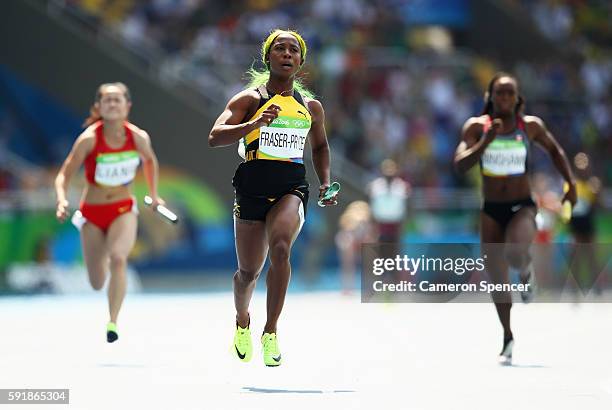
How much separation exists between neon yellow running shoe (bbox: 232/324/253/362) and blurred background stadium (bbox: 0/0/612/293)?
40.5ft

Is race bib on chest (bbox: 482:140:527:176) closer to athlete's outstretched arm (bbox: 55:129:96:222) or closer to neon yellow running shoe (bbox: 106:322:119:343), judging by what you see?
neon yellow running shoe (bbox: 106:322:119:343)

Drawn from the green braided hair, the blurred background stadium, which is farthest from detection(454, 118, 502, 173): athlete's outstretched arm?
the blurred background stadium

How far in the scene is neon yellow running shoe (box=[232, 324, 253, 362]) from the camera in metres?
10.2

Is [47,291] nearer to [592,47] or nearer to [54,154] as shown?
[54,154]

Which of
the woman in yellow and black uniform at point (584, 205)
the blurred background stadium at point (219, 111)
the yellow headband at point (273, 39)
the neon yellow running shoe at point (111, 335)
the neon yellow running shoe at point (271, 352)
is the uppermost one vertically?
the blurred background stadium at point (219, 111)

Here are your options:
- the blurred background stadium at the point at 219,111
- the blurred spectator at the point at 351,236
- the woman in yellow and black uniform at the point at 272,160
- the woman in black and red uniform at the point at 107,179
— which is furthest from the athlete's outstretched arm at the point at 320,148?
the blurred spectator at the point at 351,236

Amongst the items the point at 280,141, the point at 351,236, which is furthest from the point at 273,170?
the point at 351,236

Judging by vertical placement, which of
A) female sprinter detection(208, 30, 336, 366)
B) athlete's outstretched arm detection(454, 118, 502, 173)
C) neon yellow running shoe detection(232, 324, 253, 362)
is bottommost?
neon yellow running shoe detection(232, 324, 253, 362)

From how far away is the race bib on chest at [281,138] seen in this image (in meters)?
9.76

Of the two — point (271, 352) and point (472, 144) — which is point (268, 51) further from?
point (472, 144)

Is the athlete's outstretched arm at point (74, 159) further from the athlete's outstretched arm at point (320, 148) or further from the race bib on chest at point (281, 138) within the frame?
the race bib on chest at point (281, 138)

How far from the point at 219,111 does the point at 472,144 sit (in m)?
14.0

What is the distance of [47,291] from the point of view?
2228cm

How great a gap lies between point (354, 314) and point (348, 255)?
5918mm
